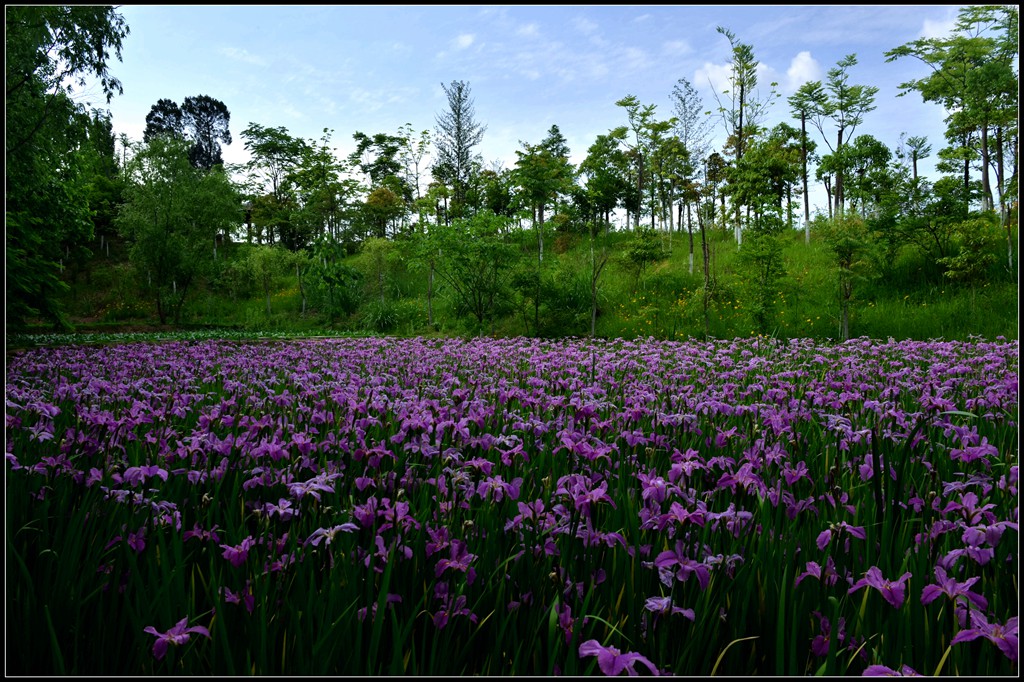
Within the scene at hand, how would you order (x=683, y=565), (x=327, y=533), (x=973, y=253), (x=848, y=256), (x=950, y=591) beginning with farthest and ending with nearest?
(x=973, y=253), (x=848, y=256), (x=327, y=533), (x=683, y=565), (x=950, y=591)

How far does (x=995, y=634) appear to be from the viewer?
3.57 feet

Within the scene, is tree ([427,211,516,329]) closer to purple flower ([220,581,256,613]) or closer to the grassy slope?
the grassy slope

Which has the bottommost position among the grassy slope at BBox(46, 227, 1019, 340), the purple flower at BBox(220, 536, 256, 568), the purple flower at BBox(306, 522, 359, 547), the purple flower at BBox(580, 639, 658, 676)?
the purple flower at BBox(580, 639, 658, 676)

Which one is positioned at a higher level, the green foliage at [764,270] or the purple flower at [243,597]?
the green foliage at [764,270]

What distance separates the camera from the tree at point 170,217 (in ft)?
76.8

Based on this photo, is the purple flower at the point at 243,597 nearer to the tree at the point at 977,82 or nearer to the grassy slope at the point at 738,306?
the grassy slope at the point at 738,306

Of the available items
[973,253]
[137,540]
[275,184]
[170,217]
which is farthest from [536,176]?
[275,184]

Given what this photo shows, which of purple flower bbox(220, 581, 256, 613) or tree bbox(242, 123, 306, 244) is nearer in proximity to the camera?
purple flower bbox(220, 581, 256, 613)

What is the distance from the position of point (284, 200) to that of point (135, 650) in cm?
5261

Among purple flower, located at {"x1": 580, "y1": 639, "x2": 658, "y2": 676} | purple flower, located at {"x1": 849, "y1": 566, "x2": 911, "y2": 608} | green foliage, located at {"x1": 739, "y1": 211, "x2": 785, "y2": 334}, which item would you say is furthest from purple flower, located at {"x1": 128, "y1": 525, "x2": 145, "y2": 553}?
green foliage, located at {"x1": 739, "y1": 211, "x2": 785, "y2": 334}

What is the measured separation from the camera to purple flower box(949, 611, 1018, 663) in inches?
41.4

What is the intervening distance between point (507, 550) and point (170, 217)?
28.6m

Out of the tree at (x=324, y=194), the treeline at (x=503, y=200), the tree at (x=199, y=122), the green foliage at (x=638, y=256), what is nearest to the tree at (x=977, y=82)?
the treeline at (x=503, y=200)

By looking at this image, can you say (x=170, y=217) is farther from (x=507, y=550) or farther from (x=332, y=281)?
(x=507, y=550)
